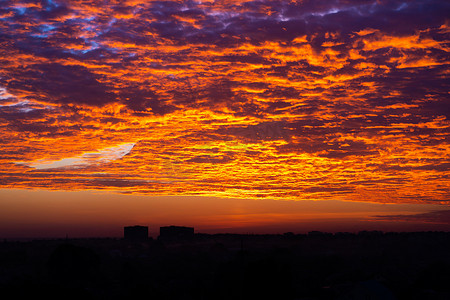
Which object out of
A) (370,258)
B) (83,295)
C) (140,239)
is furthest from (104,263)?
(140,239)

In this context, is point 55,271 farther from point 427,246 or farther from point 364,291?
point 427,246

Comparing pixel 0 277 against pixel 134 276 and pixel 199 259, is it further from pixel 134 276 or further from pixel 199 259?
pixel 199 259

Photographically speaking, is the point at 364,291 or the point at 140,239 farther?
the point at 140,239

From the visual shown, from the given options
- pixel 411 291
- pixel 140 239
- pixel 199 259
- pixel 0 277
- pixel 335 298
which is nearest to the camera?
pixel 335 298

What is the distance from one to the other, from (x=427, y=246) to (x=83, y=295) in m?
138

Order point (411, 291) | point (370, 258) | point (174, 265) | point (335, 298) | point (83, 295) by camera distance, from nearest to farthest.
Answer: point (83, 295) < point (335, 298) < point (411, 291) < point (174, 265) < point (370, 258)

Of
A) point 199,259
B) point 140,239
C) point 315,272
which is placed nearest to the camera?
point 315,272

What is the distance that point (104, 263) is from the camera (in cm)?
9825

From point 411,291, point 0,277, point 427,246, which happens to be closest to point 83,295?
point 0,277

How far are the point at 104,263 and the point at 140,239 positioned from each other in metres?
103

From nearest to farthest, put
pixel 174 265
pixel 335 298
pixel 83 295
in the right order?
pixel 83 295 → pixel 335 298 → pixel 174 265

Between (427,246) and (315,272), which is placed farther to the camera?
(427,246)

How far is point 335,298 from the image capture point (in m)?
52.9

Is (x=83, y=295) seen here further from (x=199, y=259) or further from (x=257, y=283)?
(x=199, y=259)
